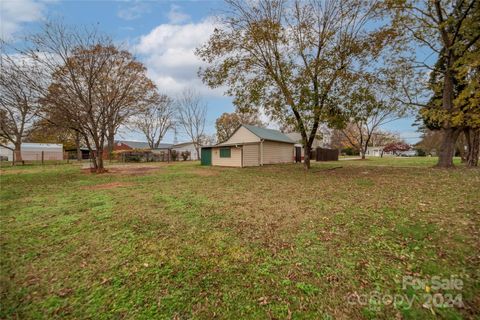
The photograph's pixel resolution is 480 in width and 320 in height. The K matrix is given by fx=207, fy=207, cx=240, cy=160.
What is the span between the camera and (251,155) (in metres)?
18.3

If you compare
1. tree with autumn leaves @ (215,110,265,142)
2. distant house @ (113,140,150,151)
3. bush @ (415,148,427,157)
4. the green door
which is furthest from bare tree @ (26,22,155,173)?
bush @ (415,148,427,157)

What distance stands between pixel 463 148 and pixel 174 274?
2828 centimetres

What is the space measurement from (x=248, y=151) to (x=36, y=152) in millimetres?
39152

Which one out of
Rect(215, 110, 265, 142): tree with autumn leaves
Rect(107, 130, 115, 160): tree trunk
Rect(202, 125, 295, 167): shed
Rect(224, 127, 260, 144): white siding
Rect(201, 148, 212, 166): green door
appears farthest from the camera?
Rect(215, 110, 265, 142): tree with autumn leaves

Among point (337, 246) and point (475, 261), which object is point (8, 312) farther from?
point (475, 261)

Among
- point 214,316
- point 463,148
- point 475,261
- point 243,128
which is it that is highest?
point 243,128

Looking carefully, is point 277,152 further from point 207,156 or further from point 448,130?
point 448,130

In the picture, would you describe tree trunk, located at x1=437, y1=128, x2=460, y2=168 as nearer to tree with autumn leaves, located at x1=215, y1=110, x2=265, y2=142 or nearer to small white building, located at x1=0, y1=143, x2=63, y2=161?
tree with autumn leaves, located at x1=215, y1=110, x2=265, y2=142

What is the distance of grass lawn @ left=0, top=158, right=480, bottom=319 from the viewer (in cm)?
224

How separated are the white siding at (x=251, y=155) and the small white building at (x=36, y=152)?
36.6 metres

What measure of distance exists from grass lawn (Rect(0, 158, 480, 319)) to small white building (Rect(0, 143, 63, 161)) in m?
40.1

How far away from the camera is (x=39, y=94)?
1139 centimetres

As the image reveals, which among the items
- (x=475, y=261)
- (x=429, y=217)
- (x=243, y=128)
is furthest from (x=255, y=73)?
(x=475, y=261)

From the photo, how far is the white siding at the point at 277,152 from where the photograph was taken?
780 inches
